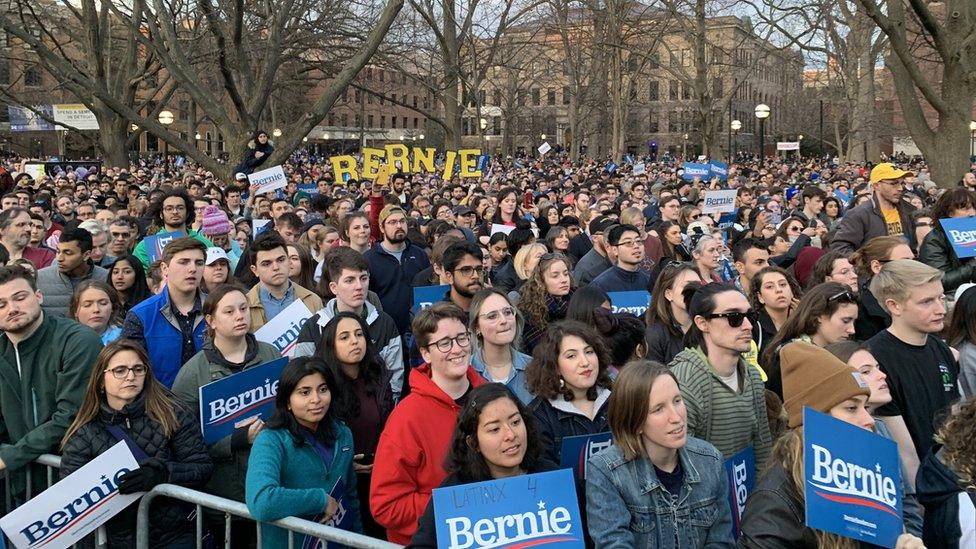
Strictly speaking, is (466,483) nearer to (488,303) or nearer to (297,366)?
(297,366)

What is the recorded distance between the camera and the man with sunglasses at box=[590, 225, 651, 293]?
7586mm

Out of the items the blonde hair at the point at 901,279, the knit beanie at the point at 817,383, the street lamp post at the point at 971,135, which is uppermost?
the street lamp post at the point at 971,135

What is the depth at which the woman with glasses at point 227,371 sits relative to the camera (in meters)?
4.68

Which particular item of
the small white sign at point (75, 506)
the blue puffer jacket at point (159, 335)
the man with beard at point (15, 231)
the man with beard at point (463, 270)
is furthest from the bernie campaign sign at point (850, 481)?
the man with beard at point (15, 231)

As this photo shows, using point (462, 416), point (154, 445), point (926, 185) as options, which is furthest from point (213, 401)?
point (926, 185)

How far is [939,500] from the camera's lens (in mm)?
3064

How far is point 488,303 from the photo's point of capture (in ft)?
16.5

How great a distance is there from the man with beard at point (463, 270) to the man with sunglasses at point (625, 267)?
4.88 feet

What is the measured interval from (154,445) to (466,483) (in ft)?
5.83

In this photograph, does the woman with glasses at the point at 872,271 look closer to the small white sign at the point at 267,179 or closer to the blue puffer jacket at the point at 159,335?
the blue puffer jacket at the point at 159,335

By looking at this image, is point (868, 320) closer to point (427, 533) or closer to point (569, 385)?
point (569, 385)

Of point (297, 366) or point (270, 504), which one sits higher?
point (297, 366)

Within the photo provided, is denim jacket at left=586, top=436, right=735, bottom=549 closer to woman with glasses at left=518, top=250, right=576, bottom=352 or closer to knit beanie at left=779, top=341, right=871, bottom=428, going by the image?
knit beanie at left=779, top=341, right=871, bottom=428

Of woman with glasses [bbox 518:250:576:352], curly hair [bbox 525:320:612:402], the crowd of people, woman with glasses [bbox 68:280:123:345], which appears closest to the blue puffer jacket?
the crowd of people
